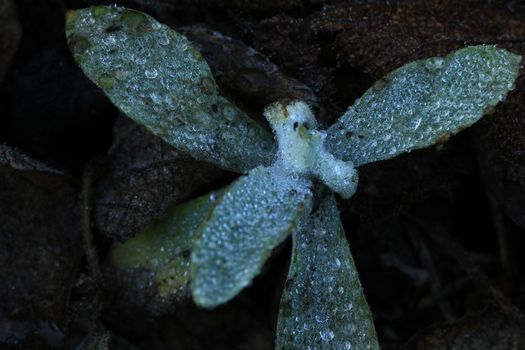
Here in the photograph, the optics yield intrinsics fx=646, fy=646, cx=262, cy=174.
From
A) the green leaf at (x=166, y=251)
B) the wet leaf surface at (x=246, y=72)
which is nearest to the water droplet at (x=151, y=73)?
the wet leaf surface at (x=246, y=72)

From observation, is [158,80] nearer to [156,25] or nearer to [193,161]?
[156,25]

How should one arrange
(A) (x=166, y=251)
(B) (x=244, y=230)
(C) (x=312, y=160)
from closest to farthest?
1. (B) (x=244, y=230)
2. (C) (x=312, y=160)
3. (A) (x=166, y=251)

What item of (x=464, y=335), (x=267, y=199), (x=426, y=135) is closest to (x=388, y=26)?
(x=426, y=135)

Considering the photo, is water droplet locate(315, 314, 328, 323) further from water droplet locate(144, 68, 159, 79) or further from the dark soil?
water droplet locate(144, 68, 159, 79)

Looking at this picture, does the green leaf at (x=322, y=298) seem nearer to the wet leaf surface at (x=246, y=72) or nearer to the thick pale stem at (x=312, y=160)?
the thick pale stem at (x=312, y=160)

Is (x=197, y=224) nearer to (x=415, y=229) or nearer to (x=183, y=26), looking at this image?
(x=183, y=26)

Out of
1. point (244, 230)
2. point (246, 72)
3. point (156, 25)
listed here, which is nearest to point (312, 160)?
point (244, 230)

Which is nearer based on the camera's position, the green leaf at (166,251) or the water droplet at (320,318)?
the water droplet at (320,318)
